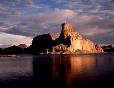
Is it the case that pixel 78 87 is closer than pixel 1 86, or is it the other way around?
pixel 78 87

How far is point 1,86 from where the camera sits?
174 feet

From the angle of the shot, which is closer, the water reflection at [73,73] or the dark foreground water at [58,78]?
the dark foreground water at [58,78]

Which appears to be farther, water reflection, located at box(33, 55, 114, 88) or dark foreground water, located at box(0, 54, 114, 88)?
water reflection, located at box(33, 55, 114, 88)

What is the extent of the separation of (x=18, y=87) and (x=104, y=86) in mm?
17689

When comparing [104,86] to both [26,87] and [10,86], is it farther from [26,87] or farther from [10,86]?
[10,86]

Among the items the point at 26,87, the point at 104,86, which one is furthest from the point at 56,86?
the point at 104,86

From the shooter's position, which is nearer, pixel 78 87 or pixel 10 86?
pixel 78 87

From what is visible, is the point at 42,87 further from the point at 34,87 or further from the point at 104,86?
the point at 104,86

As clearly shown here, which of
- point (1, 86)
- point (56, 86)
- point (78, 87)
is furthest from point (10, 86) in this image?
point (78, 87)

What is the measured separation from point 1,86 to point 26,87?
19.9 ft

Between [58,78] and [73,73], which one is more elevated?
[73,73]

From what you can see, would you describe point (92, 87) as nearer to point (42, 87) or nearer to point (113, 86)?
point (113, 86)

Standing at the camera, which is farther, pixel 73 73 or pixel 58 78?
pixel 73 73

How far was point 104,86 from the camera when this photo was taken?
49719 millimetres
